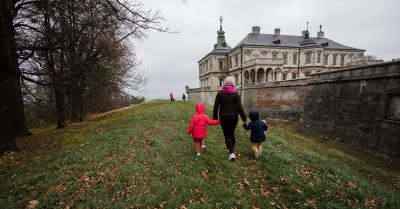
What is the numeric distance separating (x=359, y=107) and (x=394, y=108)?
6.61ft

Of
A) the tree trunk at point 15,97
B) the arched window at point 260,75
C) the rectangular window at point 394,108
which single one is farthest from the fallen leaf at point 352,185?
the arched window at point 260,75

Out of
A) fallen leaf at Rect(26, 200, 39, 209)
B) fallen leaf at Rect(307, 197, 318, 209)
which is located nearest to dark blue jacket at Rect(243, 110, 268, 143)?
fallen leaf at Rect(307, 197, 318, 209)

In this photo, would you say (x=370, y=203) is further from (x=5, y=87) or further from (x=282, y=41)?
(x=282, y=41)

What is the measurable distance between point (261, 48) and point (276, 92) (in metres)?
18.4

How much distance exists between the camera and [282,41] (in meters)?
42.3

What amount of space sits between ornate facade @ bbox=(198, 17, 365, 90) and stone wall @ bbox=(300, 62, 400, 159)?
19246 mm

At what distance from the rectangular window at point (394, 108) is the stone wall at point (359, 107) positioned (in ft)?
0.66

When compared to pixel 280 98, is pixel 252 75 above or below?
above

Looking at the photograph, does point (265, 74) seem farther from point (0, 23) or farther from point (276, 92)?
point (0, 23)

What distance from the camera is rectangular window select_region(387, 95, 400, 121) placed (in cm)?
1026

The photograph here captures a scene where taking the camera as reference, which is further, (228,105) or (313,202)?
(228,105)

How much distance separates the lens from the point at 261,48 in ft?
129

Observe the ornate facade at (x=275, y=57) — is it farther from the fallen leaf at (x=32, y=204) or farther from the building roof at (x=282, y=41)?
the fallen leaf at (x=32, y=204)

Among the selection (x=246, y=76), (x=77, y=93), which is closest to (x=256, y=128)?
(x=77, y=93)
